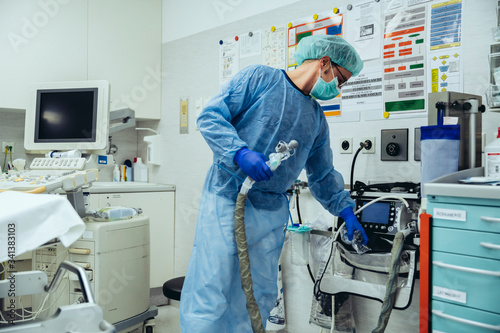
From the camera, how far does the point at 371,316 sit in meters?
2.18

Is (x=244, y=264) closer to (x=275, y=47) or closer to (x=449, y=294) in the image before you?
(x=449, y=294)

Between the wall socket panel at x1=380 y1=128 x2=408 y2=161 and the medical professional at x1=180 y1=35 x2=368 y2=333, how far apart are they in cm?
37

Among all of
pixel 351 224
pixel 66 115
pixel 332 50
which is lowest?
pixel 351 224

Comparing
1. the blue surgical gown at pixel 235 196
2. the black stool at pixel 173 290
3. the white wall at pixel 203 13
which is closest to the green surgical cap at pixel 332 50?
the blue surgical gown at pixel 235 196

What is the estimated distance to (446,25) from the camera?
196cm

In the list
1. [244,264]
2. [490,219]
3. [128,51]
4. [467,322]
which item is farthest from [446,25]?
[128,51]

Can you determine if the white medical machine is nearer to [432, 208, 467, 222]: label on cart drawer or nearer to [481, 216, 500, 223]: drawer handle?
[432, 208, 467, 222]: label on cart drawer

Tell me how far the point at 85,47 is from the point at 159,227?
1.44 metres

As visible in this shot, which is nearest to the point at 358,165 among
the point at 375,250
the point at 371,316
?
the point at 375,250

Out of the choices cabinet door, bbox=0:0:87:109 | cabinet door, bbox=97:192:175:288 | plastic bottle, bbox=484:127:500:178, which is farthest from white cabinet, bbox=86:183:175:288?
plastic bottle, bbox=484:127:500:178

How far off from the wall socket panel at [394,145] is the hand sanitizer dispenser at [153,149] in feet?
6.34

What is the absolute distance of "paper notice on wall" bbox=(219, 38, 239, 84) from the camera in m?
2.91

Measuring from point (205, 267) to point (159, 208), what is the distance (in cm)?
159

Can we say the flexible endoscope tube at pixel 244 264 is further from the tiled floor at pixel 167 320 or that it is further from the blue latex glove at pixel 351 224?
the tiled floor at pixel 167 320
